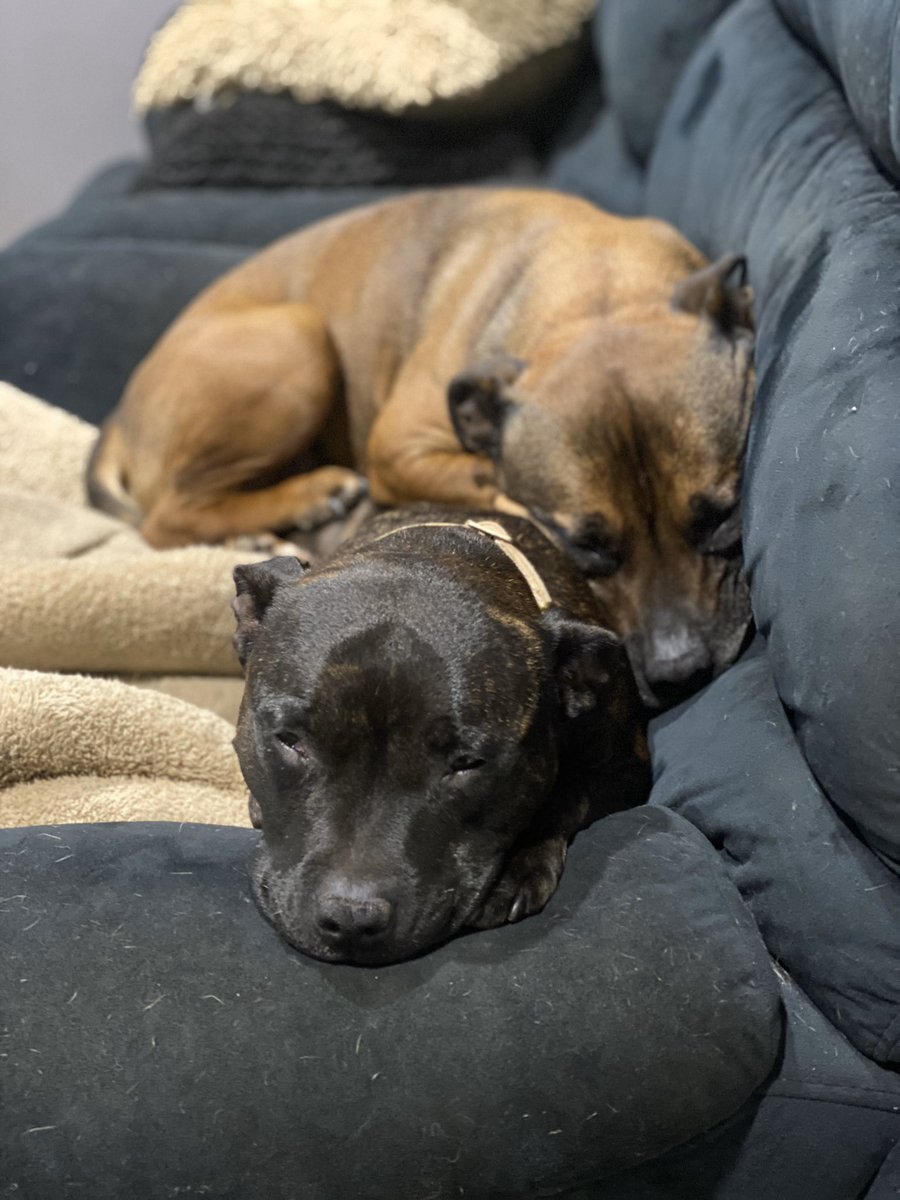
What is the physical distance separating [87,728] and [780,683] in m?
1.07

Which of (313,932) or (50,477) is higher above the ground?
(313,932)

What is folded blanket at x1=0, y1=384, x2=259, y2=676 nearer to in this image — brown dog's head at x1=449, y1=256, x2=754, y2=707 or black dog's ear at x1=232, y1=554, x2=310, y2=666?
black dog's ear at x1=232, y1=554, x2=310, y2=666

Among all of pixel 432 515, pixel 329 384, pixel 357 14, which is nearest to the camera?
pixel 432 515

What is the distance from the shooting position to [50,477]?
3.54m

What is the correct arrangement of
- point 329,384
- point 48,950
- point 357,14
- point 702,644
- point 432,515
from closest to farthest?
point 48,950 → point 702,644 → point 432,515 → point 329,384 → point 357,14

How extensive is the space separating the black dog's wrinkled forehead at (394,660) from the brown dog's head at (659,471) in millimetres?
524

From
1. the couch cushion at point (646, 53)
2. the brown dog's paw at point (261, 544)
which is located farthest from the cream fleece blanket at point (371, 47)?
the brown dog's paw at point (261, 544)

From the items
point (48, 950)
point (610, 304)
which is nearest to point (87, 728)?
point (48, 950)

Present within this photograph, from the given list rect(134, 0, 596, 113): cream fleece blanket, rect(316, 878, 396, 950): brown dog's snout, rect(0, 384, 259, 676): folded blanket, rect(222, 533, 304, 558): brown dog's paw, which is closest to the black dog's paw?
rect(316, 878, 396, 950): brown dog's snout

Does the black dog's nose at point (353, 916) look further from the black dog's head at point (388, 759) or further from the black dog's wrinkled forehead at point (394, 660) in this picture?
the black dog's wrinkled forehead at point (394, 660)

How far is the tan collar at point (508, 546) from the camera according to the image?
6.39ft

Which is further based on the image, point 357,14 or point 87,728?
point 357,14

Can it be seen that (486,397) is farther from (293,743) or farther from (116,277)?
(116,277)

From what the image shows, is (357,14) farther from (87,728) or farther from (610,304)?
(87,728)
